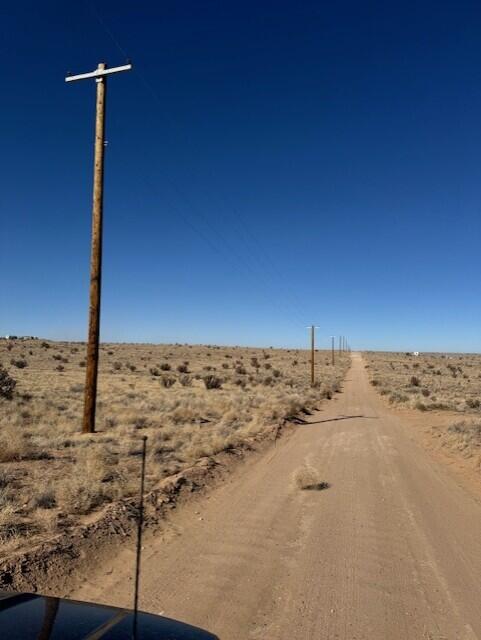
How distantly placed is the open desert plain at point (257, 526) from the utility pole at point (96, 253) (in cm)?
108

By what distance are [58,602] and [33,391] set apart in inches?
983

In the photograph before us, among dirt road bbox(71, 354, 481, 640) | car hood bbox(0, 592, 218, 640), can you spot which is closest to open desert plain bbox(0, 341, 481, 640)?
dirt road bbox(71, 354, 481, 640)

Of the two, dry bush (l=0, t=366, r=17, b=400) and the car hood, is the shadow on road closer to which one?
the car hood

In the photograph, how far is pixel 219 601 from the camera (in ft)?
17.7

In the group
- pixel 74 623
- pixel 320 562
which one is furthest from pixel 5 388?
pixel 74 623

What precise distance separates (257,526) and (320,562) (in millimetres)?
1589

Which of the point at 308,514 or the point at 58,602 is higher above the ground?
the point at 58,602

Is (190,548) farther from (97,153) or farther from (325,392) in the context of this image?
(325,392)

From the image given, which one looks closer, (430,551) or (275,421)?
(430,551)

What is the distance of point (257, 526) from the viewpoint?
795 centimetres

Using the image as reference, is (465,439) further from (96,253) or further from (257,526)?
(96,253)

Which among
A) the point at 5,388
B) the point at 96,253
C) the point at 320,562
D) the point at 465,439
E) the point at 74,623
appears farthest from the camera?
the point at 5,388

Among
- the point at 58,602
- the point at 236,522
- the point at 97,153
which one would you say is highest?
the point at 97,153

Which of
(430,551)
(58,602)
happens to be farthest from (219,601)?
(430,551)
